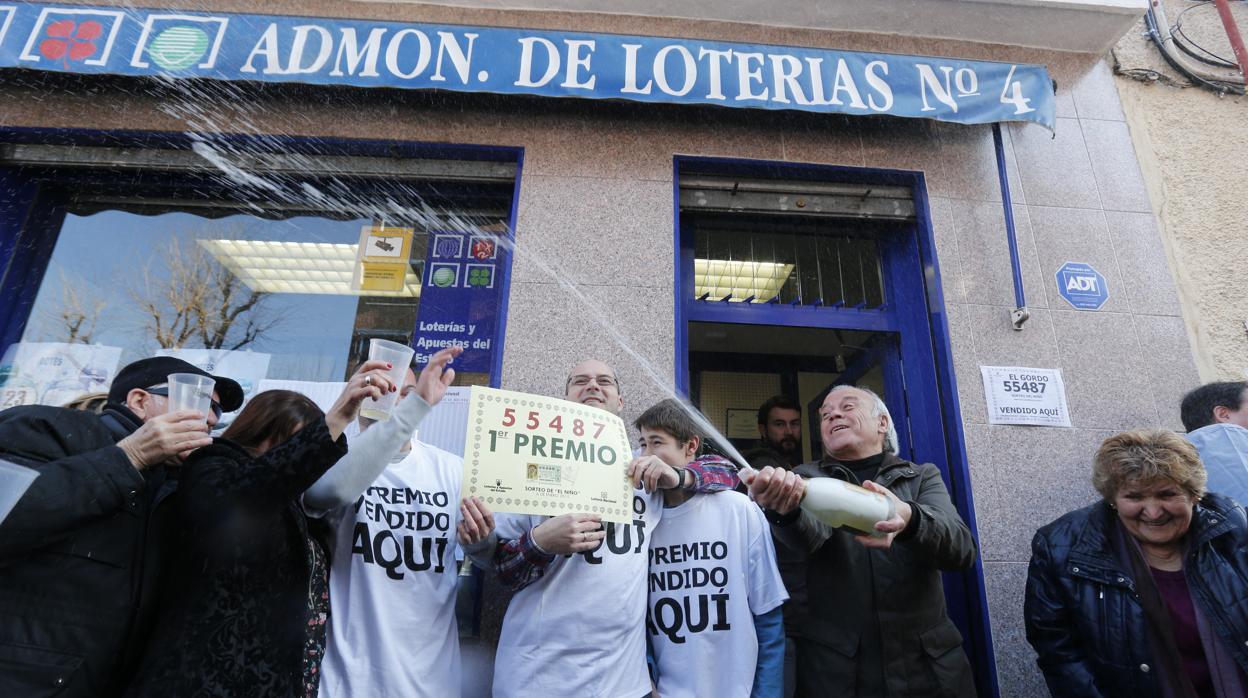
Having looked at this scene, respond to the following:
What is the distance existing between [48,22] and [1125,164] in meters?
8.25

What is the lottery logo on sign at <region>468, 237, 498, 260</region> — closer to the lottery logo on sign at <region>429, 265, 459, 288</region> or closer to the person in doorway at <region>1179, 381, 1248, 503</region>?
the lottery logo on sign at <region>429, 265, 459, 288</region>

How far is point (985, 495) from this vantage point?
3.90 metres

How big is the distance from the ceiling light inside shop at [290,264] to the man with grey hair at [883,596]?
3525 mm

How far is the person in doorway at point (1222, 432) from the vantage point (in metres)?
3.07

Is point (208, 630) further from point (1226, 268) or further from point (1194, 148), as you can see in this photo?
point (1194, 148)

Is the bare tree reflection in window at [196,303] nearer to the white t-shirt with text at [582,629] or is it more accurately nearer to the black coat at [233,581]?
the black coat at [233,581]

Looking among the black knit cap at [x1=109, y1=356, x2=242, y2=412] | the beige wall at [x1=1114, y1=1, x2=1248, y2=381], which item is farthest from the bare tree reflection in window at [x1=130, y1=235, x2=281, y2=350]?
the beige wall at [x1=1114, y1=1, x2=1248, y2=381]

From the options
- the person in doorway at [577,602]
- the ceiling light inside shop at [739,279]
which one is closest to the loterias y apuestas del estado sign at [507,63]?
the ceiling light inside shop at [739,279]

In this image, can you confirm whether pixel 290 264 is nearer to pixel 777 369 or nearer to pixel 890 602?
pixel 777 369

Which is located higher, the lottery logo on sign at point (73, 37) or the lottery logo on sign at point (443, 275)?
the lottery logo on sign at point (73, 37)

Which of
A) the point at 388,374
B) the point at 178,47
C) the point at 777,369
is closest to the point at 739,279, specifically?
the point at 777,369

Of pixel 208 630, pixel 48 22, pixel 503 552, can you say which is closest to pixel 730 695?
pixel 503 552

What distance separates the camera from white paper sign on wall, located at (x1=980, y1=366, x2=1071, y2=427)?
410cm

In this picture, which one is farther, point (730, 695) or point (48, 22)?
point (48, 22)
